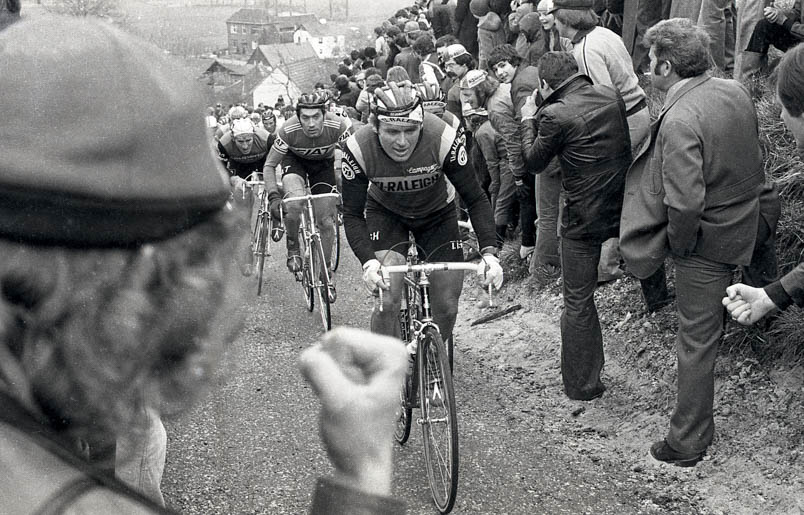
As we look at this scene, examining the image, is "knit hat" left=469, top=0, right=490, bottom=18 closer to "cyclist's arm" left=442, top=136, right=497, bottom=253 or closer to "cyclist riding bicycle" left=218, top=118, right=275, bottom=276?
"cyclist riding bicycle" left=218, top=118, right=275, bottom=276

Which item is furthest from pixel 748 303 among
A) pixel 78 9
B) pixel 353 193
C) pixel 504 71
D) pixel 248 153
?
pixel 248 153

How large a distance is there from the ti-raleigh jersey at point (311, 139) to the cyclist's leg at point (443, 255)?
9.45 feet

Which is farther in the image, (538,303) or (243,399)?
(538,303)

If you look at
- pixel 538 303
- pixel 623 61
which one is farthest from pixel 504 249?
pixel 623 61

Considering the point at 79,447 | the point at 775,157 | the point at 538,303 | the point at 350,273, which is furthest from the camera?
the point at 350,273

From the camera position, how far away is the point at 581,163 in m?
5.40

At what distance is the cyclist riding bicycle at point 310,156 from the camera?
26.8 feet

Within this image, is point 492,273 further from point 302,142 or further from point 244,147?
point 244,147

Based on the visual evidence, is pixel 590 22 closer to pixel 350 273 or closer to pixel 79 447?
pixel 350 273

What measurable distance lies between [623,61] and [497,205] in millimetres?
2592

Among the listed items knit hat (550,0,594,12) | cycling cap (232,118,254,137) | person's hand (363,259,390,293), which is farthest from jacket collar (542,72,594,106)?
cycling cap (232,118,254,137)

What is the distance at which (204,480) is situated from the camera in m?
5.16

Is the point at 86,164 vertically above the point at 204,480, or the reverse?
the point at 86,164

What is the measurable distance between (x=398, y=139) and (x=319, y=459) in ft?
6.67
